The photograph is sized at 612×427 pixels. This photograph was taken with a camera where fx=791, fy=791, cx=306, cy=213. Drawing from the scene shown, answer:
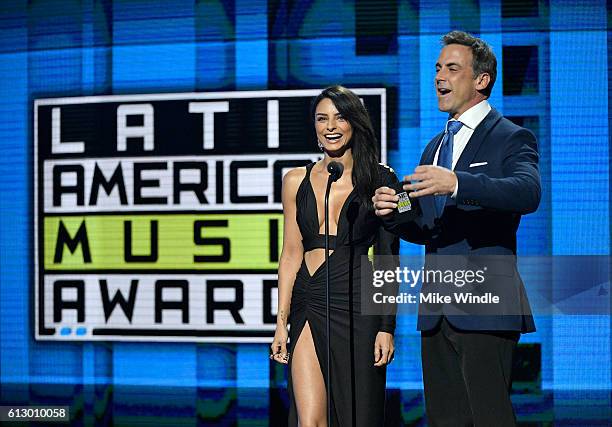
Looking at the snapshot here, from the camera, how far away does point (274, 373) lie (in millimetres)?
4566

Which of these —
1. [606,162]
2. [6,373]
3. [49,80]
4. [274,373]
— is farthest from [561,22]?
[6,373]

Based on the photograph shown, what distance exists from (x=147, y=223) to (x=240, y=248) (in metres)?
0.58

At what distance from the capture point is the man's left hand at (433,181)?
7.65 feet

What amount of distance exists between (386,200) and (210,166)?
2297 mm

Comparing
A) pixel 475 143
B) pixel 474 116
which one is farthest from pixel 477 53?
pixel 475 143

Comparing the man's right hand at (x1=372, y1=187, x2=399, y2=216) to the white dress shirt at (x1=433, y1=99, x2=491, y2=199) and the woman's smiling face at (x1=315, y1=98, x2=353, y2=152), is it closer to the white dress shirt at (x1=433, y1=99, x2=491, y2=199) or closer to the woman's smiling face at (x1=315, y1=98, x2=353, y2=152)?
the white dress shirt at (x1=433, y1=99, x2=491, y2=199)

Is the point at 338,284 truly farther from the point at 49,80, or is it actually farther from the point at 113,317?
the point at 49,80

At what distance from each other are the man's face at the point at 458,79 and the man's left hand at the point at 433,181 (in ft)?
1.39

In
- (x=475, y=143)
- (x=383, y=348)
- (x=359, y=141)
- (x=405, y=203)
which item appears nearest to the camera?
(x=405, y=203)

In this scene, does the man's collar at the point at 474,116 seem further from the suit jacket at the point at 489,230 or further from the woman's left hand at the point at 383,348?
the woman's left hand at the point at 383,348

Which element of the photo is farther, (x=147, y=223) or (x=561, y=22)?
(x=147, y=223)

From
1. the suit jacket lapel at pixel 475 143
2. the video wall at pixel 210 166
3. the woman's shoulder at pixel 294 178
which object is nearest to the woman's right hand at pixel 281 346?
the woman's shoulder at pixel 294 178

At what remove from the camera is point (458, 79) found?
8.75 feet

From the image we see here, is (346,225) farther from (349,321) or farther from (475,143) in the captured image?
(475,143)
